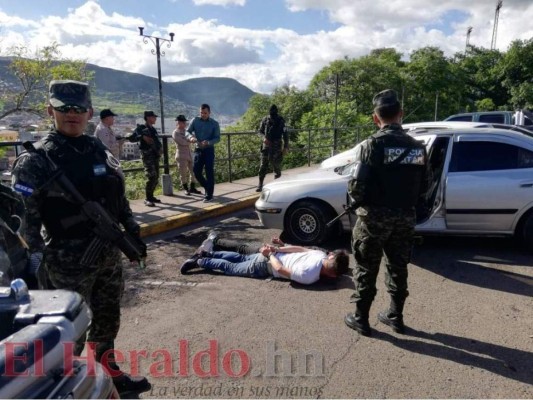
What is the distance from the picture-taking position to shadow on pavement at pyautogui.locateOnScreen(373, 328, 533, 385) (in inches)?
117

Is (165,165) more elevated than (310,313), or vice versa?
(165,165)

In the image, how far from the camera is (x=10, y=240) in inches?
76.2

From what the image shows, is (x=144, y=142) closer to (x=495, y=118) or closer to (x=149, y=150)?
(x=149, y=150)

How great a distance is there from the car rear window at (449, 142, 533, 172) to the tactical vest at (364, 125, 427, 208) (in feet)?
7.40

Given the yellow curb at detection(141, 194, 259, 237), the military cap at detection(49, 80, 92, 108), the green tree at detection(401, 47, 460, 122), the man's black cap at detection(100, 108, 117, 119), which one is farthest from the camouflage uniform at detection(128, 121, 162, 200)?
the green tree at detection(401, 47, 460, 122)

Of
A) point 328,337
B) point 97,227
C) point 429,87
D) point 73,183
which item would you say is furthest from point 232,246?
point 429,87

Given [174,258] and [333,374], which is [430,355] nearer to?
[333,374]

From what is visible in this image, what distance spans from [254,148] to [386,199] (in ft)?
64.4

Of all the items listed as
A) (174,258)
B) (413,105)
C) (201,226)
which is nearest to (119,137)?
(201,226)

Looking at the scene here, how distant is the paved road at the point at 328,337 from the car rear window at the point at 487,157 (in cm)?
109

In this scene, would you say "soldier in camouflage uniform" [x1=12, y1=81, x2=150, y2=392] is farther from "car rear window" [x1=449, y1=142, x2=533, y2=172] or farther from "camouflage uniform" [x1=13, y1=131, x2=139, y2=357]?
"car rear window" [x1=449, y1=142, x2=533, y2=172]

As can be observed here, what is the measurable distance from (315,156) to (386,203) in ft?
40.4

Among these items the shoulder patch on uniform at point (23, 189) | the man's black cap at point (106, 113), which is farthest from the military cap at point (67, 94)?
the man's black cap at point (106, 113)

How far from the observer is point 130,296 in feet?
14.1
